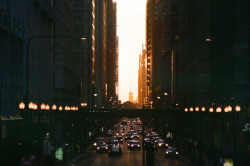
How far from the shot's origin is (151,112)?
98.2 meters

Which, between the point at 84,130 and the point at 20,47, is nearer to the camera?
the point at 20,47

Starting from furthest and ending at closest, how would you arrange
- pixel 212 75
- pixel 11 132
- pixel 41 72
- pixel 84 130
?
1. pixel 84 130
2. pixel 212 75
3. pixel 41 72
4. pixel 11 132

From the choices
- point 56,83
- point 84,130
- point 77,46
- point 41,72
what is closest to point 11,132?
point 41,72

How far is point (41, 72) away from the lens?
8231cm

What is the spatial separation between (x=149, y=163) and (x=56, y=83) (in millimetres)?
54077

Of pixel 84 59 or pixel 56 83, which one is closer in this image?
pixel 56 83

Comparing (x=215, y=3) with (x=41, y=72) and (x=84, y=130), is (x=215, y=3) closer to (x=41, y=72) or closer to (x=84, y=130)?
(x=41, y=72)

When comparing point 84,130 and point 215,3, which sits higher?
point 215,3

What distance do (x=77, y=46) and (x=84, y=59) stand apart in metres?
9.94

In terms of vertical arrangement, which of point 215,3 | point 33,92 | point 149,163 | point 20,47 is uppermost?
point 215,3

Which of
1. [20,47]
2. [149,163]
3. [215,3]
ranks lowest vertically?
[149,163]

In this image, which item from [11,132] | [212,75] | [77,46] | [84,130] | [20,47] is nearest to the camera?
[11,132]

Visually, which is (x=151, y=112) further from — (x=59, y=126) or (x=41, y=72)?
(x=41, y=72)

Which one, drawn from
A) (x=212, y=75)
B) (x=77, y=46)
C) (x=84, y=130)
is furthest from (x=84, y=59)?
(x=212, y=75)
